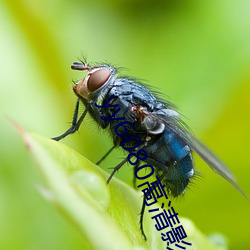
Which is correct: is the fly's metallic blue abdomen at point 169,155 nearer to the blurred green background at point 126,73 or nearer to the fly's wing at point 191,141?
the fly's wing at point 191,141

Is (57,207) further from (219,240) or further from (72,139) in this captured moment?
(72,139)

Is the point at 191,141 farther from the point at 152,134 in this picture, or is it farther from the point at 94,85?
the point at 94,85

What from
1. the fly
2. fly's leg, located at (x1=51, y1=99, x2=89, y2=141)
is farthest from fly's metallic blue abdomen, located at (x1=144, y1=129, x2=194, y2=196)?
fly's leg, located at (x1=51, y1=99, x2=89, y2=141)

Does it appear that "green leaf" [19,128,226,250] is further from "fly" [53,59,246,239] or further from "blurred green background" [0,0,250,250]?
"blurred green background" [0,0,250,250]

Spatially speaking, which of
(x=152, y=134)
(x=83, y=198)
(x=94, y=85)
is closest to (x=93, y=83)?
(x=94, y=85)

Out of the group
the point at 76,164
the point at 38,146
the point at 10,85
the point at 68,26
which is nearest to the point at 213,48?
the point at 68,26
